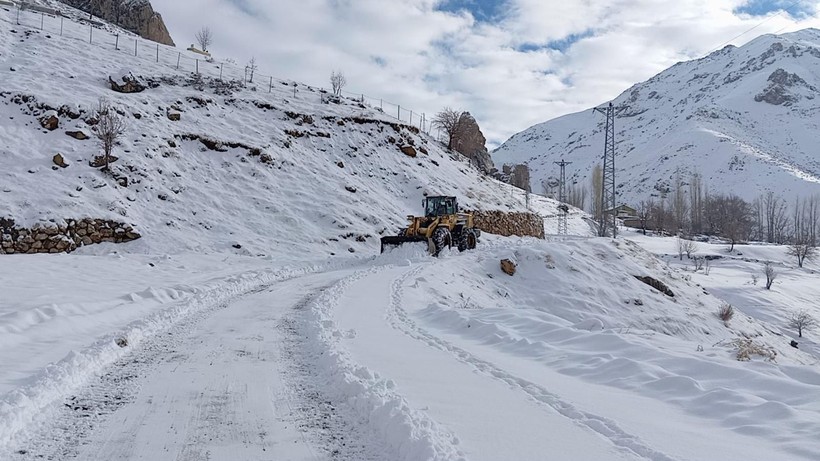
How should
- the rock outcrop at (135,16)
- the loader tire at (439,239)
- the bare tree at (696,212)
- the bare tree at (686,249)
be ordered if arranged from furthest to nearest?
the bare tree at (696,212) < the rock outcrop at (135,16) < the bare tree at (686,249) < the loader tire at (439,239)

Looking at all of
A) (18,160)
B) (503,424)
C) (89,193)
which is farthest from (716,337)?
(18,160)

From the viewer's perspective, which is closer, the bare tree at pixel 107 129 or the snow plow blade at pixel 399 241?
the snow plow blade at pixel 399 241

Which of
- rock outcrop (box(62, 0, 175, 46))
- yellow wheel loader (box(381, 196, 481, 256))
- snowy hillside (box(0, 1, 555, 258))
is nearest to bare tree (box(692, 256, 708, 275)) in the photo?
snowy hillside (box(0, 1, 555, 258))

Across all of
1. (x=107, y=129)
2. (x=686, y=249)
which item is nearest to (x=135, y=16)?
(x=107, y=129)

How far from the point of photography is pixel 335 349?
7.29 metres

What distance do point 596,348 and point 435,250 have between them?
15.3 meters

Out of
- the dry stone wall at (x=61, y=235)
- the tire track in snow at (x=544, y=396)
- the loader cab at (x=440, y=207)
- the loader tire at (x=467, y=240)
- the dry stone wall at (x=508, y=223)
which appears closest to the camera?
the tire track in snow at (x=544, y=396)

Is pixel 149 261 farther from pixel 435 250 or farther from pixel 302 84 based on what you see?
pixel 302 84

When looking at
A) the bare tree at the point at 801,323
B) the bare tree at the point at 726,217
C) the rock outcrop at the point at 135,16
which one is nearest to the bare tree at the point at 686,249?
the bare tree at the point at 801,323

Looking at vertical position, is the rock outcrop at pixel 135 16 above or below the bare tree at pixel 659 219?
above

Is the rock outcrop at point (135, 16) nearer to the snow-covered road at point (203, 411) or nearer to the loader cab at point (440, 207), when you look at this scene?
the loader cab at point (440, 207)

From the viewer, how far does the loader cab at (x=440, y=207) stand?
83.0ft

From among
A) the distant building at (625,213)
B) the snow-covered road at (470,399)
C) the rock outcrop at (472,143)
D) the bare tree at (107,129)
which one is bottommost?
the snow-covered road at (470,399)

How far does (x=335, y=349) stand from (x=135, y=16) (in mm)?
74051
